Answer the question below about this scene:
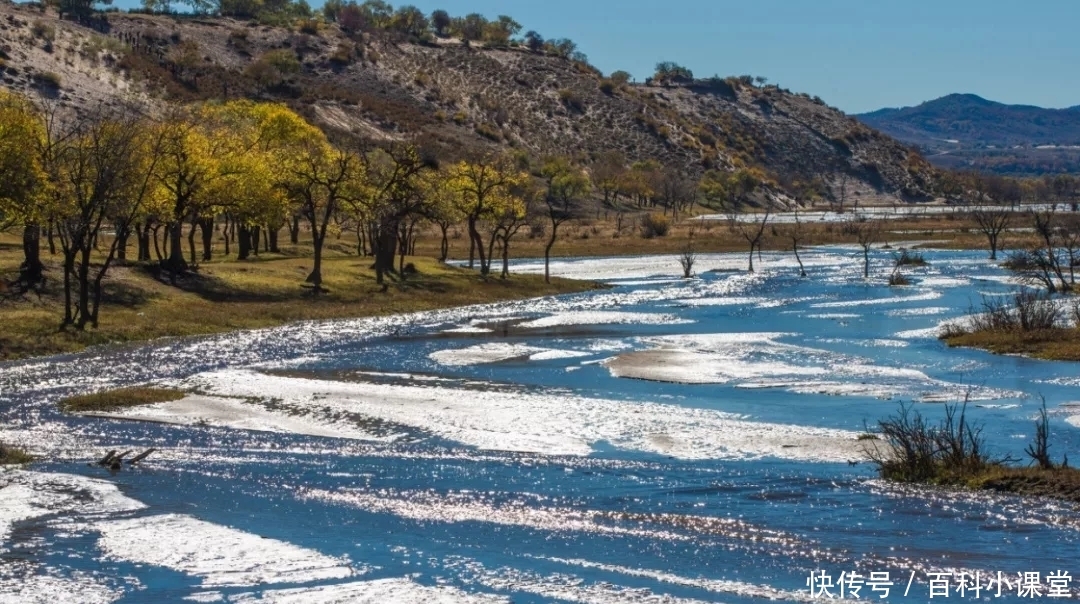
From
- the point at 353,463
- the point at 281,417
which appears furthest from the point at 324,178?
the point at 353,463

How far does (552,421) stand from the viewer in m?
29.5

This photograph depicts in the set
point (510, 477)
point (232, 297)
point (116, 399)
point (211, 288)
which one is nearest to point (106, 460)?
point (510, 477)

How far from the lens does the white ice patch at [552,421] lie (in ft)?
85.2

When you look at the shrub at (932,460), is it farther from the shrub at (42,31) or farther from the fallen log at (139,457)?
the shrub at (42,31)

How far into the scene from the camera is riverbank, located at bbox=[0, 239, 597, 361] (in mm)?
44094

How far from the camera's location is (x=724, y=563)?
16.9 metres

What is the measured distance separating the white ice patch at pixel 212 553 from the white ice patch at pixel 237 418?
8.39m

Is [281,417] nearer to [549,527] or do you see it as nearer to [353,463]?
[353,463]

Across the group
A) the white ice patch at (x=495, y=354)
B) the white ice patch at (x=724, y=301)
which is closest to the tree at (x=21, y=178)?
the white ice patch at (x=495, y=354)

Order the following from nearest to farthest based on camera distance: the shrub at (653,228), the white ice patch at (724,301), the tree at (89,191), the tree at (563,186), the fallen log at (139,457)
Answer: the fallen log at (139,457)
the tree at (89,191)
the white ice patch at (724,301)
the shrub at (653,228)
the tree at (563,186)

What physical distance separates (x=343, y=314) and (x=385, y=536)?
40.9 meters

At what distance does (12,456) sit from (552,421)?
12.5m

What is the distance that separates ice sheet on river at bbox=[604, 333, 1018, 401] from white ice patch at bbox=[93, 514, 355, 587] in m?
20.5

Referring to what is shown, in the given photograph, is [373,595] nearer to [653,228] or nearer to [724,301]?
[724,301]
